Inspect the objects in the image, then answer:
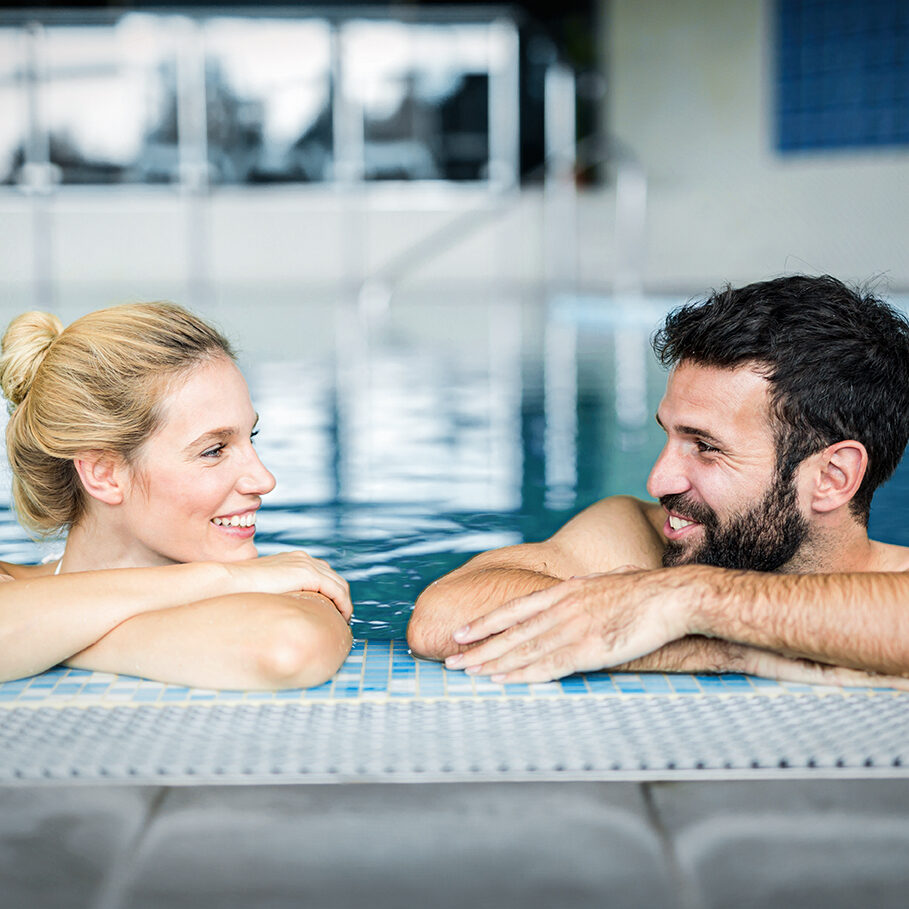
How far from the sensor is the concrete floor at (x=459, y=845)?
4.90 feet

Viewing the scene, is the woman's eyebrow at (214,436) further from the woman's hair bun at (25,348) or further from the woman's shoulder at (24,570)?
the woman's shoulder at (24,570)

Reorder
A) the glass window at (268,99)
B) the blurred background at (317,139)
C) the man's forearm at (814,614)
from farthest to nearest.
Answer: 1. the glass window at (268,99)
2. the blurred background at (317,139)
3. the man's forearm at (814,614)

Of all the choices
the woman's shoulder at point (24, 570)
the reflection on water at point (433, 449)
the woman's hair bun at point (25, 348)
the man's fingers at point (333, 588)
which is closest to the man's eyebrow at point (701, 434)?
the man's fingers at point (333, 588)

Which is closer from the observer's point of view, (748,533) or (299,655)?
(299,655)

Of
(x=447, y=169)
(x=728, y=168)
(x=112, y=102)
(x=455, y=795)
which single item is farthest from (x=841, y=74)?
(x=455, y=795)

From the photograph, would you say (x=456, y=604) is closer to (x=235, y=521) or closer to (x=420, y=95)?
(x=235, y=521)

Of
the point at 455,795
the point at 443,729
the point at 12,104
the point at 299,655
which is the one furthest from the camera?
the point at 12,104

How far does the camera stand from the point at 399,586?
11.8 feet

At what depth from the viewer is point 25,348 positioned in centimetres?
239

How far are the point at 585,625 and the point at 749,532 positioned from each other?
438mm

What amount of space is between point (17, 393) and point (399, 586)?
1428mm

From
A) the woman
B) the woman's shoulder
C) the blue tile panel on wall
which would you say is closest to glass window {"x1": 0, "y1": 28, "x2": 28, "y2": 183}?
the blue tile panel on wall

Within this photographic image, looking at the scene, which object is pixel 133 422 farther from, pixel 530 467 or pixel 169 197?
pixel 169 197

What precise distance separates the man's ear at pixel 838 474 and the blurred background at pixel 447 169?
20.3 feet
